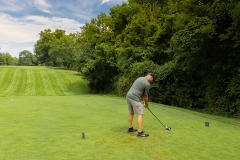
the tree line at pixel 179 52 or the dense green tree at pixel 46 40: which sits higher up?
the dense green tree at pixel 46 40

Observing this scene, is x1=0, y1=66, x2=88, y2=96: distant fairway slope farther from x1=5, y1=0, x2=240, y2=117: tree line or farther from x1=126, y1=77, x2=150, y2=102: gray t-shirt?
x1=126, y1=77, x2=150, y2=102: gray t-shirt

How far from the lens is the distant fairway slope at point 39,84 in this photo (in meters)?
29.9

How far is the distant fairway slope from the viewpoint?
29875 mm

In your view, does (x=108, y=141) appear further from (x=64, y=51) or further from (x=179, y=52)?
(x=64, y=51)

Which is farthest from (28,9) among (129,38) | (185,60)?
(185,60)

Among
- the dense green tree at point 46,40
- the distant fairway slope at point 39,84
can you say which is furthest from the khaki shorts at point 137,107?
the dense green tree at point 46,40

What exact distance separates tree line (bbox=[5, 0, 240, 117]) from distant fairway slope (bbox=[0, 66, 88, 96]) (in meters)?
4.40

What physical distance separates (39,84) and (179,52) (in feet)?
82.7

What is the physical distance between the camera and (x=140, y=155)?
4.44m

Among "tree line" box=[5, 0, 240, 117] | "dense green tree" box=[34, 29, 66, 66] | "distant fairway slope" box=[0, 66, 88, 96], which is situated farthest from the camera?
"dense green tree" box=[34, 29, 66, 66]

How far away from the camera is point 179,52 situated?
14.3m

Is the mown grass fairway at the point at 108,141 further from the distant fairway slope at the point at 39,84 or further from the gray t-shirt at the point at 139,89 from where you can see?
the distant fairway slope at the point at 39,84

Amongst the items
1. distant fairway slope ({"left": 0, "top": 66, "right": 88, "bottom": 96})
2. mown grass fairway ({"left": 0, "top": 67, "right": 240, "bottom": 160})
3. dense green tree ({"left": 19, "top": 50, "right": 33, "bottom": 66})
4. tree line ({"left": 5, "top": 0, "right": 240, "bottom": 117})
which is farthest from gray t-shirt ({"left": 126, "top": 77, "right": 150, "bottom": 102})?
dense green tree ({"left": 19, "top": 50, "right": 33, "bottom": 66})

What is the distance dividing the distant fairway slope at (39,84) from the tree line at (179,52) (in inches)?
173
